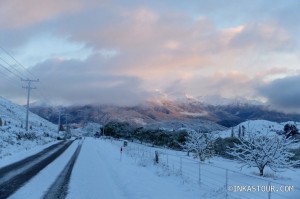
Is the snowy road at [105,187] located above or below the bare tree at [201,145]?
below

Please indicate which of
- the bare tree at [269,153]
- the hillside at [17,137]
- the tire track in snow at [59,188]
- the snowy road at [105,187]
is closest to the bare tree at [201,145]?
the bare tree at [269,153]

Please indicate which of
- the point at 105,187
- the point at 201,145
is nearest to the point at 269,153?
the point at 201,145

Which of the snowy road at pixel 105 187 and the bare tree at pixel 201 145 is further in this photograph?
the bare tree at pixel 201 145

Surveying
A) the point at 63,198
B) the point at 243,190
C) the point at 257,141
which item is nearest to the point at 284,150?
the point at 257,141

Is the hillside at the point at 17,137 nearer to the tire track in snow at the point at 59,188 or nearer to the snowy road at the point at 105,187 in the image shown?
the tire track in snow at the point at 59,188

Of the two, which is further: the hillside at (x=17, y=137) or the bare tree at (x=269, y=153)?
the hillside at (x=17, y=137)

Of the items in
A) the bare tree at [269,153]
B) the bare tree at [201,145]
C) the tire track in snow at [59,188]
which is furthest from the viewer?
the bare tree at [201,145]

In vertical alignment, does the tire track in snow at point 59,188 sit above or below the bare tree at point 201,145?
below

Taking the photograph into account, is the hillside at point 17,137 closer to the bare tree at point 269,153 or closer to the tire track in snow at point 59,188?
the tire track in snow at point 59,188

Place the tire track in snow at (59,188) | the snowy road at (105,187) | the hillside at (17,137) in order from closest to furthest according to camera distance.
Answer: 1. the tire track in snow at (59,188)
2. the snowy road at (105,187)
3. the hillside at (17,137)

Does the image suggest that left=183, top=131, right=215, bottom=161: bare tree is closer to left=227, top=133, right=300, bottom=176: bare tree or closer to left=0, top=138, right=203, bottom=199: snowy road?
left=227, top=133, right=300, bottom=176: bare tree

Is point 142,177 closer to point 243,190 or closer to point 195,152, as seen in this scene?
point 243,190

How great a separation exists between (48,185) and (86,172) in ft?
19.2

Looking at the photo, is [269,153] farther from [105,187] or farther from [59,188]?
[59,188]
